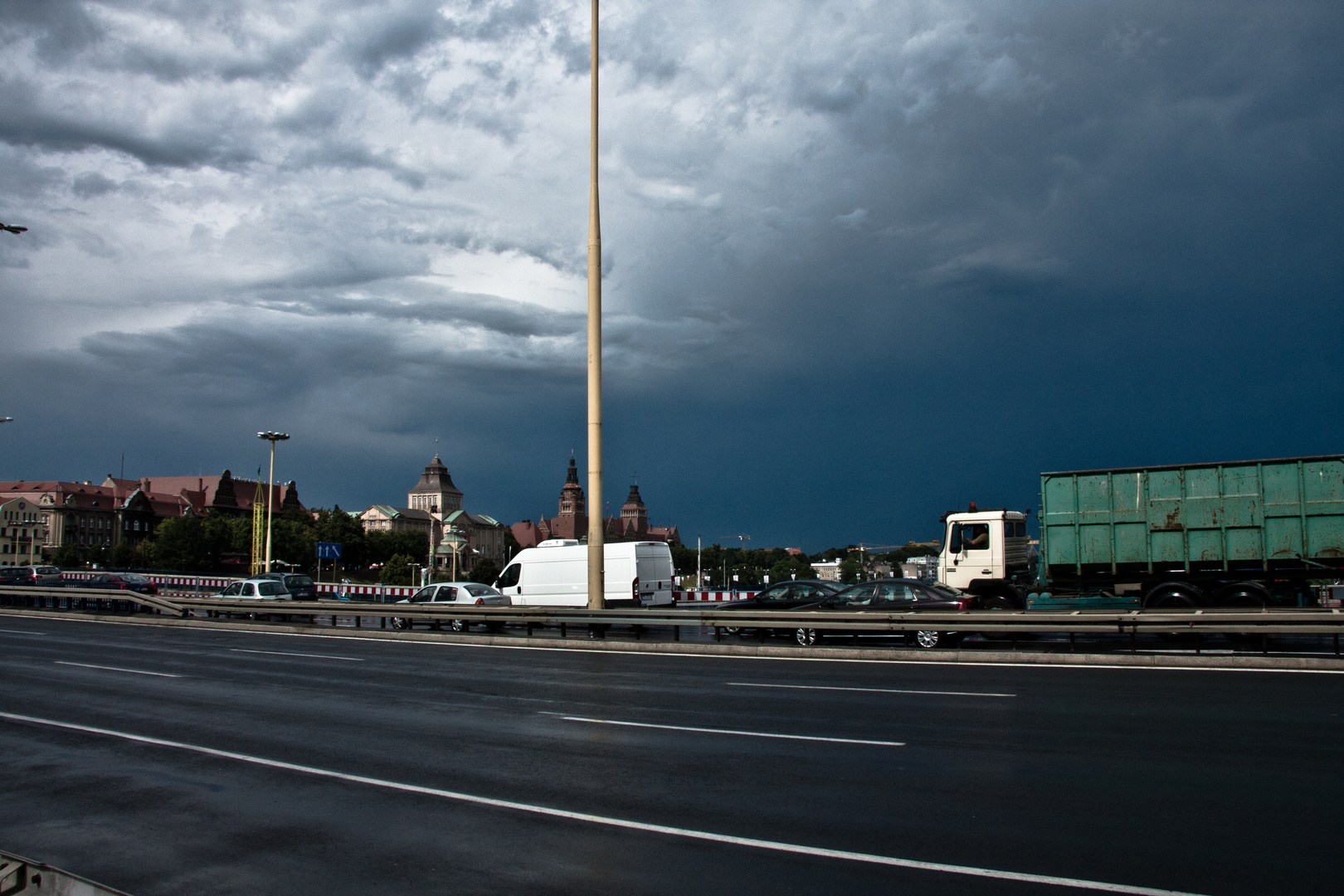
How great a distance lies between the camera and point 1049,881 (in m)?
5.01

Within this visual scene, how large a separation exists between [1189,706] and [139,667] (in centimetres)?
1640

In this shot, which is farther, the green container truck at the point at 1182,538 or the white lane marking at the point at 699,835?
the green container truck at the point at 1182,538

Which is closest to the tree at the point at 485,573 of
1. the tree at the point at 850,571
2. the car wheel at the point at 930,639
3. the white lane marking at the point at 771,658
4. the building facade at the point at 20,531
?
the tree at the point at 850,571

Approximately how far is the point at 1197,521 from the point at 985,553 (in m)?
4.70

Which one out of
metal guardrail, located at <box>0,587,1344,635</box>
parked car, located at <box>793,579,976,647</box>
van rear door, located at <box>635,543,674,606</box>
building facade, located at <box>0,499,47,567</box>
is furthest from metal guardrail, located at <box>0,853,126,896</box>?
building facade, located at <box>0,499,47,567</box>

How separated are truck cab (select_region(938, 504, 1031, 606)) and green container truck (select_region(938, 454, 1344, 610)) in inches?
1.7

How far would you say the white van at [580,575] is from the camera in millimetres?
27125

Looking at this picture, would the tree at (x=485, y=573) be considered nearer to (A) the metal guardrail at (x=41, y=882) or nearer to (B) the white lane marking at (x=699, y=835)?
(B) the white lane marking at (x=699, y=835)

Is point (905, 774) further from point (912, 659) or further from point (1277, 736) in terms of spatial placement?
point (912, 659)

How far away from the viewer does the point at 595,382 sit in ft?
66.9

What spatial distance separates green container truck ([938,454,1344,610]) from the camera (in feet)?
62.1

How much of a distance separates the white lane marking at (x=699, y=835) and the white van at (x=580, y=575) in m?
18.1

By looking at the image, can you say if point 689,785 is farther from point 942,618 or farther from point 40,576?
point 40,576

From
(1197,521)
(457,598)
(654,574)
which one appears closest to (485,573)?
(457,598)
